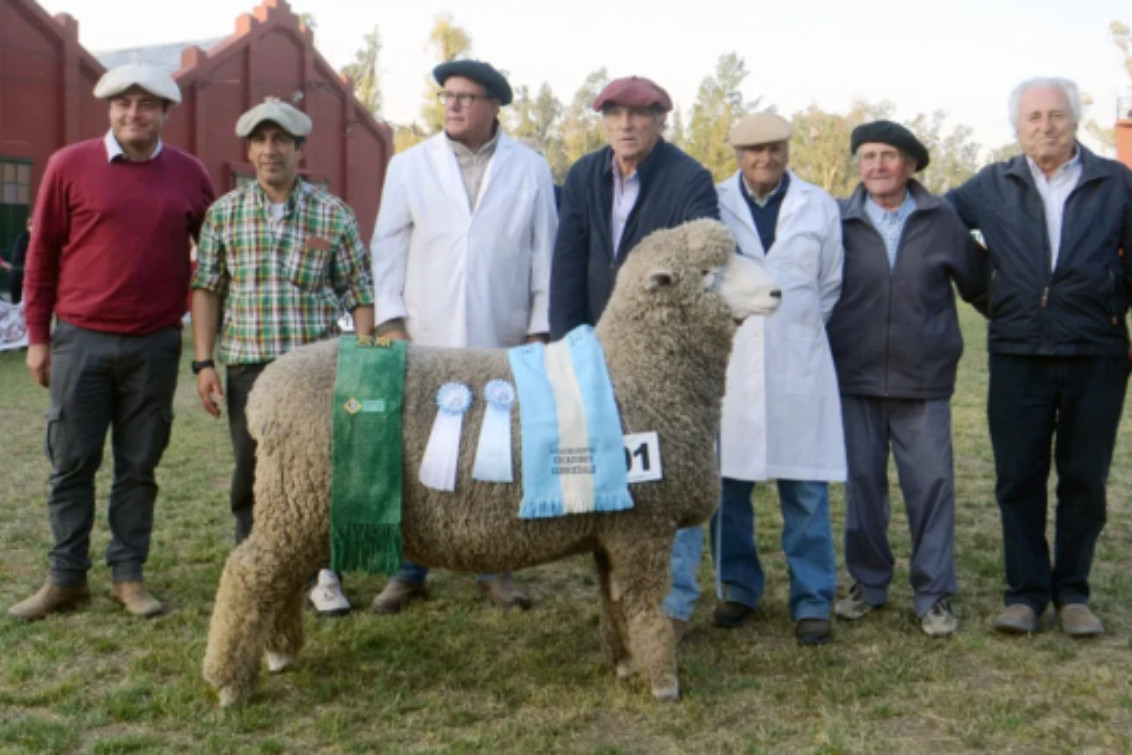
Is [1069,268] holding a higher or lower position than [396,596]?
higher

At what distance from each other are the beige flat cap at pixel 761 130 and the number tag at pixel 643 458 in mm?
1521

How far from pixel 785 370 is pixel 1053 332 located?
114 cm

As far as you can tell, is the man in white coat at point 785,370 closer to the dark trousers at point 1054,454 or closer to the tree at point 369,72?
the dark trousers at point 1054,454

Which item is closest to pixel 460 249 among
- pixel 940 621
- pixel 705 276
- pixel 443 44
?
pixel 705 276

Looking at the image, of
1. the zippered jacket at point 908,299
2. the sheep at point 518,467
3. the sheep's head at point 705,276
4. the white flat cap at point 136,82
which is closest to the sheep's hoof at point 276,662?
the sheep at point 518,467

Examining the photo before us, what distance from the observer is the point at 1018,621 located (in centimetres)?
502

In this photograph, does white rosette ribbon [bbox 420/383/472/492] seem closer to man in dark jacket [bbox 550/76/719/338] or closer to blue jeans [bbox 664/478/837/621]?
man in dark jacket [bbox 550/76/719/338]

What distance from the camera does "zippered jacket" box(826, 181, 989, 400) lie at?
16.5 ft

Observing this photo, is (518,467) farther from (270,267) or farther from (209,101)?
(209,101)

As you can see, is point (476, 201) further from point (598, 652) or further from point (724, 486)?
point (598, 652)

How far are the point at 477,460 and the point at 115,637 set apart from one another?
1.96m

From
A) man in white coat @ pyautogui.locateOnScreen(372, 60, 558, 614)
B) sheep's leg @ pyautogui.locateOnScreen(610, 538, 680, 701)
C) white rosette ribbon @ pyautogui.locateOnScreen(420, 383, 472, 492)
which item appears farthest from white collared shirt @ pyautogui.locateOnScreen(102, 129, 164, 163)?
sheep's leg @ pyautogui.locateOnScreen(610, 538, 680, 701)

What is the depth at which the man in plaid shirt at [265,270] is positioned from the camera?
15.9 feet

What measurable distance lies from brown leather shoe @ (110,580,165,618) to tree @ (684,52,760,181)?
39.3 meters
